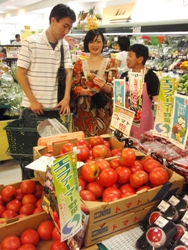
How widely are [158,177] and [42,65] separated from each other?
1.54m

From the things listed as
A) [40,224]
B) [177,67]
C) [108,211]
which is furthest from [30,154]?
[177,67]

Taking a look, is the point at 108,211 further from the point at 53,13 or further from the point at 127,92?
the point at 53,13

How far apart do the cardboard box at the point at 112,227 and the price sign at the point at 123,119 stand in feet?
1.84

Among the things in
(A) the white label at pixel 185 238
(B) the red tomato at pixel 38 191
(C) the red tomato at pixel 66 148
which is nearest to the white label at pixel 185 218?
(A) the white label at pixel 185 238

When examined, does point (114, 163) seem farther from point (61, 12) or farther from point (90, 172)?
point (61, 12)

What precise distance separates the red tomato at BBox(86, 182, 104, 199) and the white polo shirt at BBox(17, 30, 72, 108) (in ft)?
4.21

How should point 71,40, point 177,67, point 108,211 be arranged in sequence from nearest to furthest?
point 108,211 → point 177,67 → point 71,40

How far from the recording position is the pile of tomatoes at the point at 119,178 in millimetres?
1290

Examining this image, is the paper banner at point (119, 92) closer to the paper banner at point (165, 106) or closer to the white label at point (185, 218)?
the paper banner at point (165, 106)

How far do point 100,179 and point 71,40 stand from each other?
7373 millimetres

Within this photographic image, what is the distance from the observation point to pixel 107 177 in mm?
1332

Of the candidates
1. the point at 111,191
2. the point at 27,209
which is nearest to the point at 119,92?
the point at 111,191

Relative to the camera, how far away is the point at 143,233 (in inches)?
45.7

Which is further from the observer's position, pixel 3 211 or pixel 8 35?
pixel 8 35
